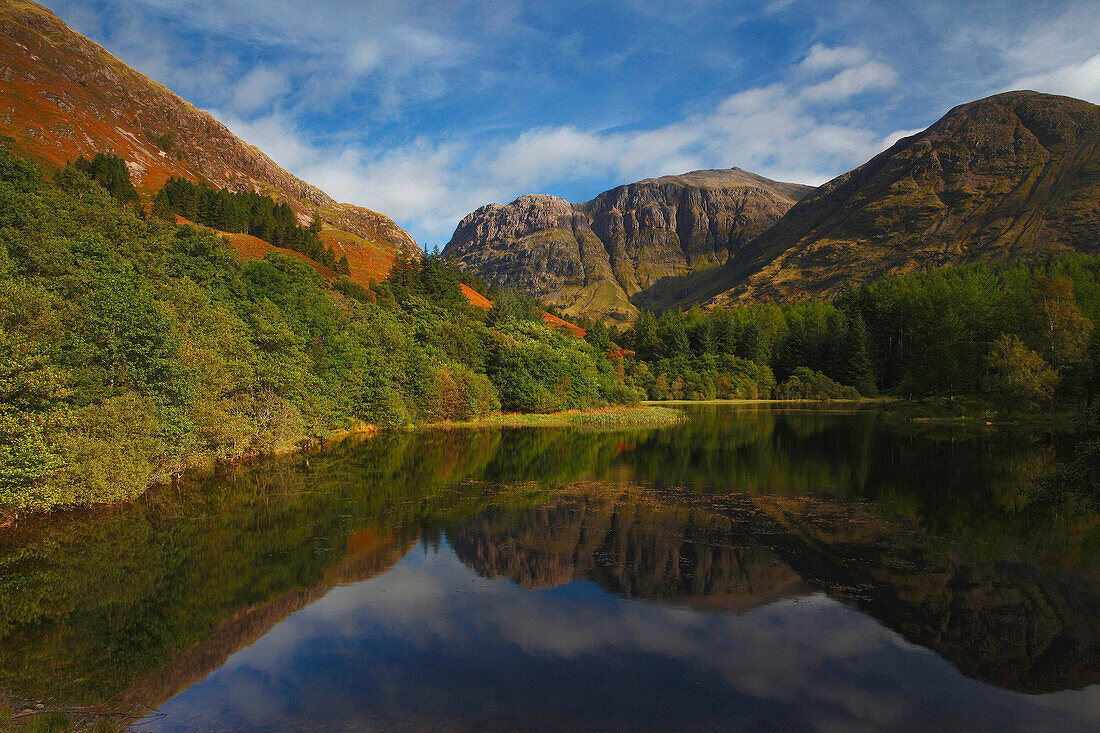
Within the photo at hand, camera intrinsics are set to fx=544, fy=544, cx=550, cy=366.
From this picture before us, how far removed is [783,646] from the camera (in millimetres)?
10461

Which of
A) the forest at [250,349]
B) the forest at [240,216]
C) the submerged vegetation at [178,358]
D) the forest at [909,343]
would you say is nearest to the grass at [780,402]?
the forest at [909,343]

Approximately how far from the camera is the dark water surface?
8.56m

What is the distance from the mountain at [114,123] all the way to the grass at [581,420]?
60.0 metres

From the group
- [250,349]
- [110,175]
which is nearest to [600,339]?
[110,175]

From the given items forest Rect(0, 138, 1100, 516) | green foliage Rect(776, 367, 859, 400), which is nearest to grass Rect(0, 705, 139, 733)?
forest Rect(0, 138, 1100, 516)

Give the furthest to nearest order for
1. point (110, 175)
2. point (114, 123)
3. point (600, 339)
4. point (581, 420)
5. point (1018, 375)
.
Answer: point (114, 123) < point (600, 339) < point (110, 175) < point (581, 420) < point (1018, 375)

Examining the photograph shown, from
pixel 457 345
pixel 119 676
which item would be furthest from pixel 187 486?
pixel 457 345

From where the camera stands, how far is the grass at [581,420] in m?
57.4

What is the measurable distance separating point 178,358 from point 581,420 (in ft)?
136

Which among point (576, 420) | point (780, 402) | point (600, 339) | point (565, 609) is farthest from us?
point (600, 339)

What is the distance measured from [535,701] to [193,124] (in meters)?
193

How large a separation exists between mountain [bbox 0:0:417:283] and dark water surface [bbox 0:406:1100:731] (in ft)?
308

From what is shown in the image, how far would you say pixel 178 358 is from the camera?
2367cm

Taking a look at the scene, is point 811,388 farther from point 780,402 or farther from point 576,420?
point 576,420
